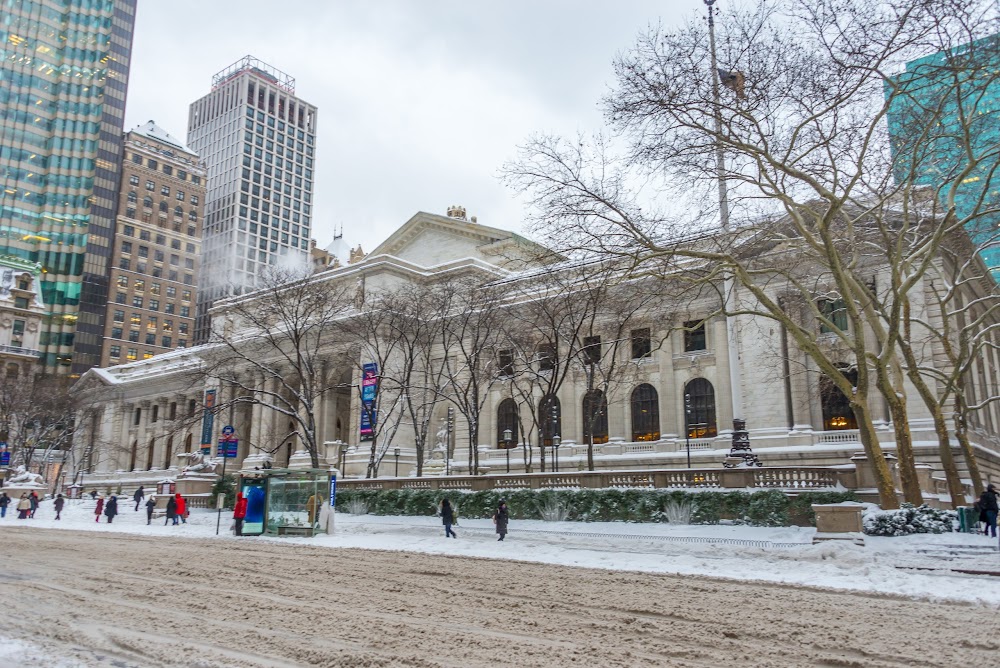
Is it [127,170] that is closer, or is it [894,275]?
[894,275]

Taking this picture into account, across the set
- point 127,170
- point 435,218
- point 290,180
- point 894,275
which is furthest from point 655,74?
point 290,180

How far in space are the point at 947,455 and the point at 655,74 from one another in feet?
48.2

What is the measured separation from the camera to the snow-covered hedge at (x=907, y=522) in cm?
1841

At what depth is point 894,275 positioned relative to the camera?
20891 mm

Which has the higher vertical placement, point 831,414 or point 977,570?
point 831,414

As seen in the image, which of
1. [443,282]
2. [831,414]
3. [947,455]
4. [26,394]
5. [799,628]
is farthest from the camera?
[26,394]

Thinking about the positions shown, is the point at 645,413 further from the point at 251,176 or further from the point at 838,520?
the point at 251,176

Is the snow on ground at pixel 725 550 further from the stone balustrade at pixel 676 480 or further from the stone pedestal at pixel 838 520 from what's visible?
the stone balustrade at pixel 676 480

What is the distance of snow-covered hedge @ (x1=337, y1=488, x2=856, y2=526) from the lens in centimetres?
2133

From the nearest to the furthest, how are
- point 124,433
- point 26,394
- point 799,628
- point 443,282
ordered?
point 799,628 → point 443,282 → point 26,394 → point 124,433

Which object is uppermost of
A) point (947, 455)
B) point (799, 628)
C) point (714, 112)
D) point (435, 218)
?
point (435, 218)

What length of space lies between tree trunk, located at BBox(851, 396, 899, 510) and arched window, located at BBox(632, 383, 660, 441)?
25.7 m

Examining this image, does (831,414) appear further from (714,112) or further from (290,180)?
(290,180)

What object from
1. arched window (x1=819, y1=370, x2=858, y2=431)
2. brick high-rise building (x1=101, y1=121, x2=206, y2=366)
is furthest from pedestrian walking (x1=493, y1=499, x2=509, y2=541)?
brick high-rise building (x1=101, y1=121, x2=206, y2=366)
